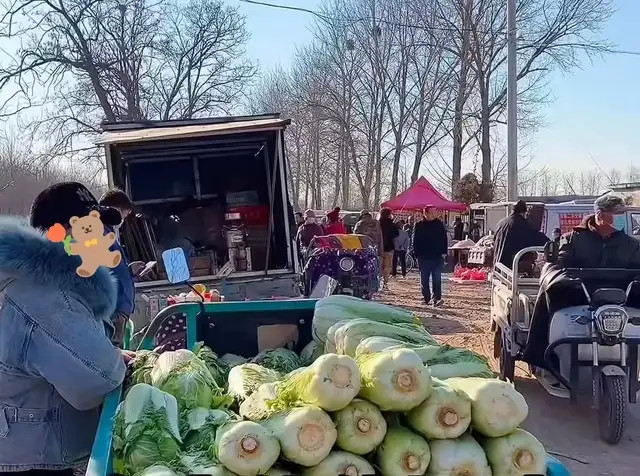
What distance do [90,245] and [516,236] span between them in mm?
7040

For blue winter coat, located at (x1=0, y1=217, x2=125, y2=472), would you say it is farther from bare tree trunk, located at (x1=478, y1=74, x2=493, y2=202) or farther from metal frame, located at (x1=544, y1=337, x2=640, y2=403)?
bare tree trunk, located at (x1=478, y1=74, x2=493, y2=202)

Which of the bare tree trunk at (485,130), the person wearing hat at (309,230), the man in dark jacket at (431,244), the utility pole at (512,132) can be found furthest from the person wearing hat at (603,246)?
the bare tree trunk at (485,130)

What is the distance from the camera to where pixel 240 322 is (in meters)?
3.58

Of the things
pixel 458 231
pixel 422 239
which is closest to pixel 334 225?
pixel 422 239

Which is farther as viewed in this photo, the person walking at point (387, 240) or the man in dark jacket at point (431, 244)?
the person walking at point (387, 240)

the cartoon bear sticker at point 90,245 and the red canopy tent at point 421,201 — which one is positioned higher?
the red canopy tent at point 421,201

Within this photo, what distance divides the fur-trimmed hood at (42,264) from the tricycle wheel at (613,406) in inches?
168

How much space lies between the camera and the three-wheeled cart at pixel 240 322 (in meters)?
3.51

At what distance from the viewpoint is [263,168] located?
863cm

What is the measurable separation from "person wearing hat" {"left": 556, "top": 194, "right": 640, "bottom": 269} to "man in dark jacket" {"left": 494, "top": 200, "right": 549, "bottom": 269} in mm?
2487

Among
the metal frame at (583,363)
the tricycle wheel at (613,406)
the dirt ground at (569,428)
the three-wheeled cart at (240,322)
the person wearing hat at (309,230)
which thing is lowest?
the dirt ground at (569,428)

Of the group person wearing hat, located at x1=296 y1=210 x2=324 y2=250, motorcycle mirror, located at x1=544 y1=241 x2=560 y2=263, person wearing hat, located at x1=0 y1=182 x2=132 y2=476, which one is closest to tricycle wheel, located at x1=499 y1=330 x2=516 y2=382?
motorcycle mirror, located at x1=544 y1=241 x2=560 y2=263

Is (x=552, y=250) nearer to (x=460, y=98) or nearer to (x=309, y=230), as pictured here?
(x=309, y=230)

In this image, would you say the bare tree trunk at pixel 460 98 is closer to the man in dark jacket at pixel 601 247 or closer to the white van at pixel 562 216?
the white van at pixel 562 216
